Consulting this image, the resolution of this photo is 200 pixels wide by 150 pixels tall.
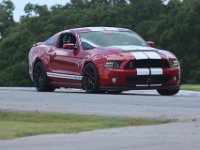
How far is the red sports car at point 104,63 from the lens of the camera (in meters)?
17.5

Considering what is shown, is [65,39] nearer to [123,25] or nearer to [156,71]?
[156,71]

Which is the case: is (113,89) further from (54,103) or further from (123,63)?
(54,103)

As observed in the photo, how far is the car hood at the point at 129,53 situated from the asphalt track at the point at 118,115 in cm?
121

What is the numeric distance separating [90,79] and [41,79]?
2.25m

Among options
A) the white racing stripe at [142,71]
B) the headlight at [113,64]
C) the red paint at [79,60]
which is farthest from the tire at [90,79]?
the white racing stripe at [142,71]

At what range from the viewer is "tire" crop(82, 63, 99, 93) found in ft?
58.9

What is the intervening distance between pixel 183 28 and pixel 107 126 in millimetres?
53725

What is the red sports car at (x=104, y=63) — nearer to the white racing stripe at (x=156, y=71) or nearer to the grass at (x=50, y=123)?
the white racing stripe at (x=156, y=71)

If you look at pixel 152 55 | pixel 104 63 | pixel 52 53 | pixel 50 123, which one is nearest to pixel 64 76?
pixel 52 53

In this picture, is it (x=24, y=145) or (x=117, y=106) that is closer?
(x=24, y=145)

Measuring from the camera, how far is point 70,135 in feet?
34.9

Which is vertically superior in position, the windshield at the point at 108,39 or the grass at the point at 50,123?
the windshield at the point at 108,39

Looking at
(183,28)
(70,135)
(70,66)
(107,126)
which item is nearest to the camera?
(70,135)

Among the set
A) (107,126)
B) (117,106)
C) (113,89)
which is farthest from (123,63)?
(107,126)
